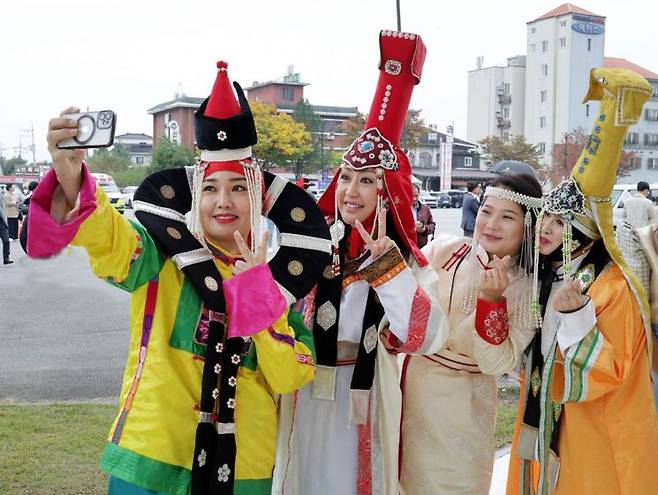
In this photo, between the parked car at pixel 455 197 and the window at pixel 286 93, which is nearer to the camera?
the parked car at pixel 455 197

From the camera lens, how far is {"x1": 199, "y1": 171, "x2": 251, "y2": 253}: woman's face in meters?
2.30

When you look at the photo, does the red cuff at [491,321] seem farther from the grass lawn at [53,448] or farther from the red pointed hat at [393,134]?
the grass lawn at [53,448]

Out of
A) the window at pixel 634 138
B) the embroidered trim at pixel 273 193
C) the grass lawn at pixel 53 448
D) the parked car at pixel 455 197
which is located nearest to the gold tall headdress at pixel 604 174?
the embroidered trim at pixel 273 193

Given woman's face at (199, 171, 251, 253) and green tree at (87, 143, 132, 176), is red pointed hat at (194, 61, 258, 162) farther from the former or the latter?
green tree at (87, 143, 132, 176)

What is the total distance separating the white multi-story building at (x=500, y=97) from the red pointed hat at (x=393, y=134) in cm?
6275

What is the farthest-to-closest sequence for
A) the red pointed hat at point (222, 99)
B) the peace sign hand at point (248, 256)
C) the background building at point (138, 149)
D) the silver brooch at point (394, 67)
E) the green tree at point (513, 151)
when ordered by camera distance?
the background building at point (138, 149) → the green tree at point (513, 151) → the silver brooch at point (394, 67) → the red pointed hat at point (222, 99) → the peace sign hand at point (248, 256)

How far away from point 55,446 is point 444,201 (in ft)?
125

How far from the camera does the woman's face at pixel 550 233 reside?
2688 mm

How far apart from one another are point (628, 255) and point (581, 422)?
75 centimetres

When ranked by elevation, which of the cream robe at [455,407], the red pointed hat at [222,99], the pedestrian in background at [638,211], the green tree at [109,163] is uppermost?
the green tree at [109,163]

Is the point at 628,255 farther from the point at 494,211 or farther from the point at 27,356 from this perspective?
the point at 27,356

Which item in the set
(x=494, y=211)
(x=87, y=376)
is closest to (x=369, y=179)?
(x=494, y=211)

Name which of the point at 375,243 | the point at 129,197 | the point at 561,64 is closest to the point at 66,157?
the point at 375,243

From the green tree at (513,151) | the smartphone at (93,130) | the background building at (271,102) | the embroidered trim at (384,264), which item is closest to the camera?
the smartphone at (93,130)
